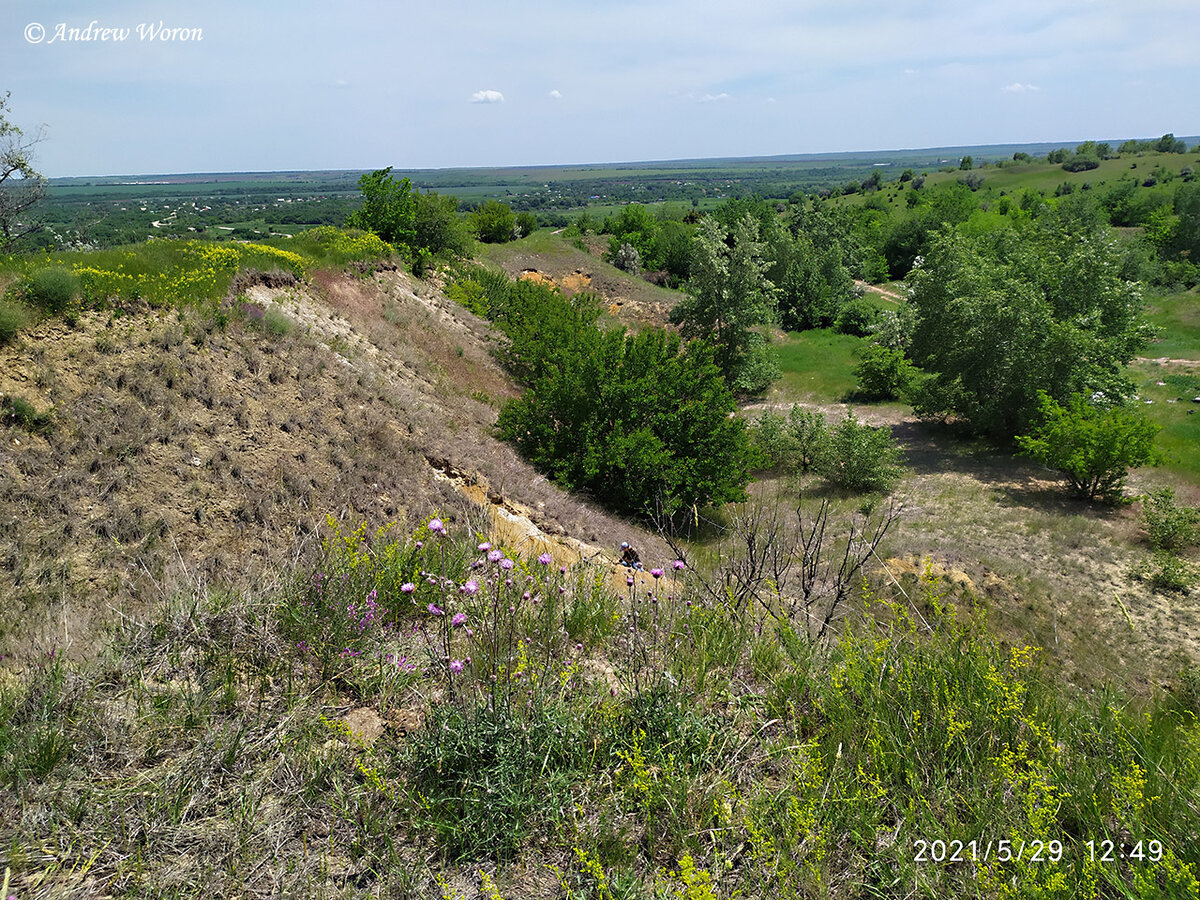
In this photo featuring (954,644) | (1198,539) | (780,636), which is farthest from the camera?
(1198,539)

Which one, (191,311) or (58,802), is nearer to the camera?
→ (58,802)

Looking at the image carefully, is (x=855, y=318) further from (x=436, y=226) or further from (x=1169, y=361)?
(x=436, y=226)

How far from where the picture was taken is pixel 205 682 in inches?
134

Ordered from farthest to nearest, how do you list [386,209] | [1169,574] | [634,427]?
[386,209], [634,427], [1169,574]

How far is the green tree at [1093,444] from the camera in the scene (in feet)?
63.1

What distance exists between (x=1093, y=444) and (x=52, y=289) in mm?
25748

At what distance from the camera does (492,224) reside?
51.2 metres

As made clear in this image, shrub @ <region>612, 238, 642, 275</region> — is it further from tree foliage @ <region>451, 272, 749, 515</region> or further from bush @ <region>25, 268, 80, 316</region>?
bush @ <region>25, 268, 80, 316</region>

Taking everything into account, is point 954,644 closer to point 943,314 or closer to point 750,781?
point 750,781

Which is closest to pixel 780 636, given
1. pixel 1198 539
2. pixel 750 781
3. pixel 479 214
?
pixel 750 781

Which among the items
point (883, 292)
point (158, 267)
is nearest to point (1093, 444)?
point (158, 267)

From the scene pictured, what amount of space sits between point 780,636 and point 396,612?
8.55ft

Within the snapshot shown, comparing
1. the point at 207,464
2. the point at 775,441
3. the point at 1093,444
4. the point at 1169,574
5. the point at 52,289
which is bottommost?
the point at 1169,574

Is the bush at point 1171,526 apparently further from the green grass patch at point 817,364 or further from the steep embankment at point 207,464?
the green grass patch at point 817,364
